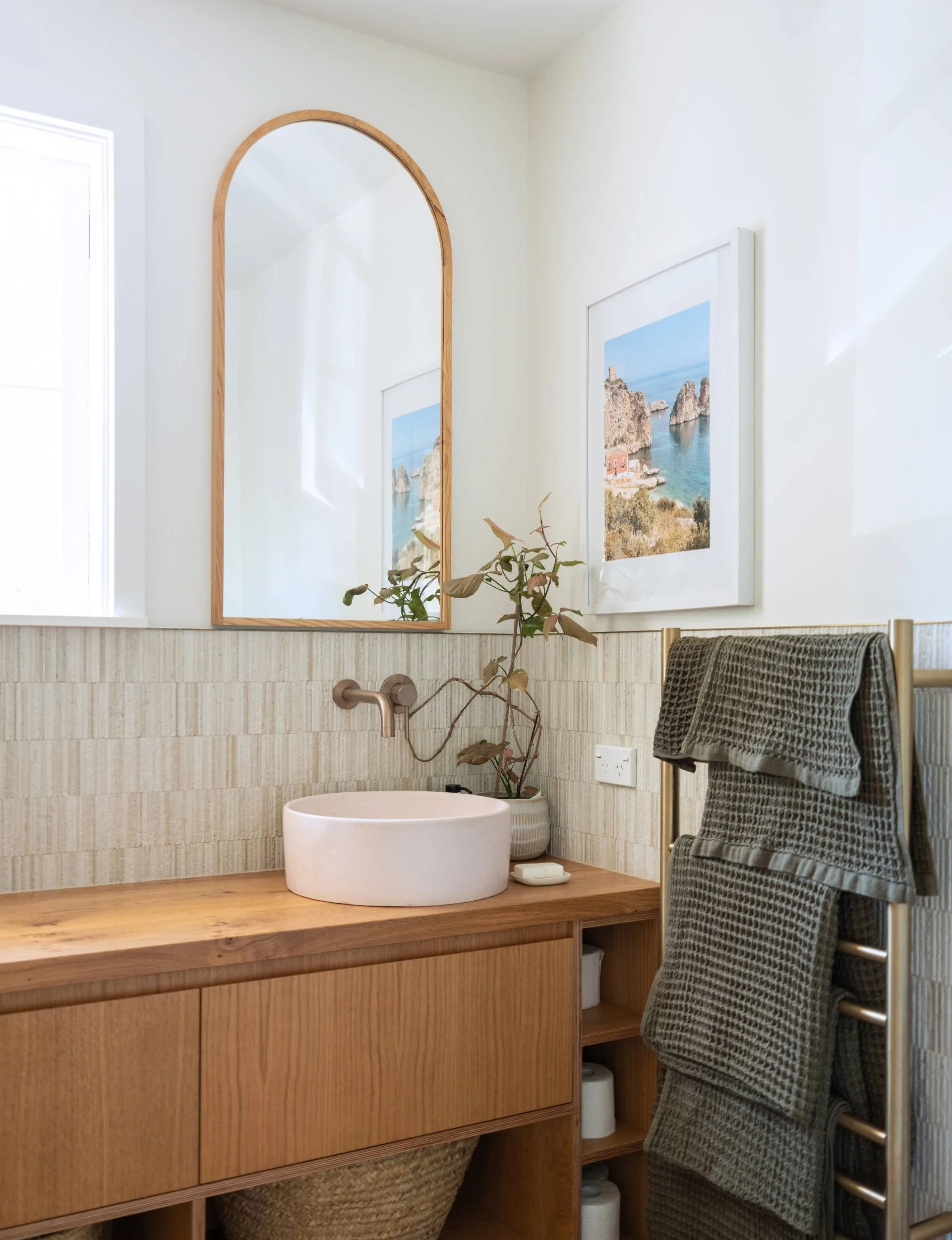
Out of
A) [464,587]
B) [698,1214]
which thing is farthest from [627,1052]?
[464,587]

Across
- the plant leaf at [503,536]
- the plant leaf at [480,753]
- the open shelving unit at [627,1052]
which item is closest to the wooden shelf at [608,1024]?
the open shelving unit at [627,1052]

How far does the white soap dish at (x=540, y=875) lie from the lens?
1804mm

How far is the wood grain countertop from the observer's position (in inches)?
54.7

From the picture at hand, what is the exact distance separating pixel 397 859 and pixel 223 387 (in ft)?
2.93

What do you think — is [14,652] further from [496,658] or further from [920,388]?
[920,388]

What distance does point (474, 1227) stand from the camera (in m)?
1.91

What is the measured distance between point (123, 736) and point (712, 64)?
149 centimetres

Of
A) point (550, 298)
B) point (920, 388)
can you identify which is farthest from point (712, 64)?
point (920, 388)

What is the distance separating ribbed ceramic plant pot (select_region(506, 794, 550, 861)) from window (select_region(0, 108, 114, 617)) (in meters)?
0.82

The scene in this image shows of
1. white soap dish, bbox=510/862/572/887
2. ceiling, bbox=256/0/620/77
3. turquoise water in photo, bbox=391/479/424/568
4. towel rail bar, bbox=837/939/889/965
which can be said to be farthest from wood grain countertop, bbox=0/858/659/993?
ceiling, bbox=256/0/620/77

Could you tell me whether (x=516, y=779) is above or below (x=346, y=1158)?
above

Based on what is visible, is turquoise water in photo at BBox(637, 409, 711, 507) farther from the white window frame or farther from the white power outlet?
the white window frame

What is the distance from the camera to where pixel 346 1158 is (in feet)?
5.04

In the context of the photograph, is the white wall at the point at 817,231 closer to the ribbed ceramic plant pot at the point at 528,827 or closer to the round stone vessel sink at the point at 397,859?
the ribbed ceramic plant pot at the point at 528,827
